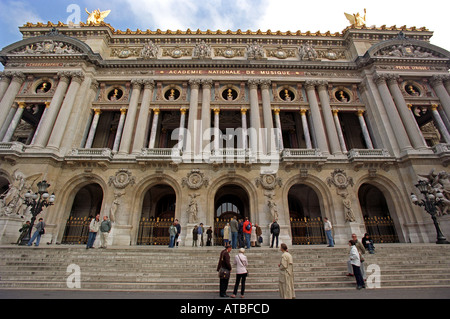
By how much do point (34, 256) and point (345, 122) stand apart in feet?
83.9

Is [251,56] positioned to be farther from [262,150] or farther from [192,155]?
[192,155]

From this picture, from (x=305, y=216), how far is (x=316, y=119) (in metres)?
8.48

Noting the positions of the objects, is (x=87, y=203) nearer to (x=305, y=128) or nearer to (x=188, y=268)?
(x=188, y=268)

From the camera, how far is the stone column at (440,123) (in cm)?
1856

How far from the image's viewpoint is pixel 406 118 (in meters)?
18.8

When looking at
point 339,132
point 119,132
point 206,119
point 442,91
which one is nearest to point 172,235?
point 206,119

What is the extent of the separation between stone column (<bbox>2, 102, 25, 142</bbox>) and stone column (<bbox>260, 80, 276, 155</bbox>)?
2048 centimetres

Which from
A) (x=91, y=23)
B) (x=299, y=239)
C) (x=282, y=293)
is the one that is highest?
(x=91, y=23)

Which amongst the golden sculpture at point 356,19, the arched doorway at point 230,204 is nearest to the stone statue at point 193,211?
the arched doorway at point 230,204

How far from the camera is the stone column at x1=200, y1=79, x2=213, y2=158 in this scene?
18.0 metres

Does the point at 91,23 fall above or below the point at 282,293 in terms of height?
above

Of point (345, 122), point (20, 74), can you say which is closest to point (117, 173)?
point (20, 74)

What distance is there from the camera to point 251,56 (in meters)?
22.0

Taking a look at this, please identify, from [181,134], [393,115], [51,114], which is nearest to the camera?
[51,114]
